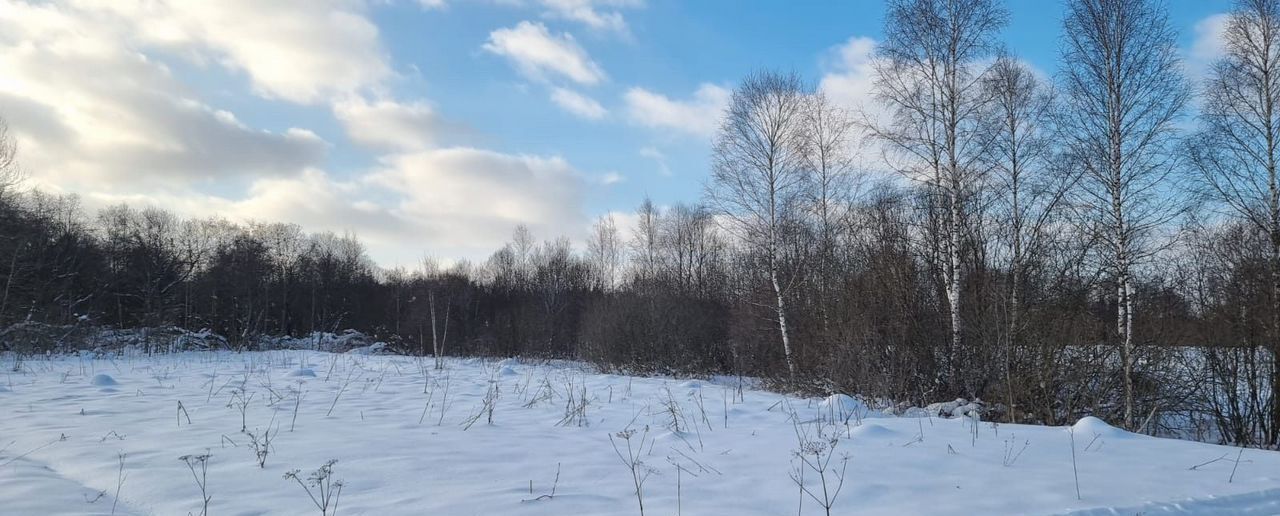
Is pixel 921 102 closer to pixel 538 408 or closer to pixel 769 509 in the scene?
pixel 538 408

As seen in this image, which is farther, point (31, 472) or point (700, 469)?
point (700, 469)

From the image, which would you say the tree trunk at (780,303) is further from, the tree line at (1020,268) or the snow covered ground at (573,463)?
the snow covered ground at (573,463)

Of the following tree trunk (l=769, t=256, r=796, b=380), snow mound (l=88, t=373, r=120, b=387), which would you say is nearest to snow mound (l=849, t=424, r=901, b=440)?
tree trunk (l=769, t=256, r=796, b=380)

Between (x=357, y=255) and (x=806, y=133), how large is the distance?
4993 cm

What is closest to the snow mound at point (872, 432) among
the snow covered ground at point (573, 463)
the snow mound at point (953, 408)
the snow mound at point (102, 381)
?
the snow covered ground at point (573, 463)

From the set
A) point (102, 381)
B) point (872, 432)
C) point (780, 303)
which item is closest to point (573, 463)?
point (872, 432)

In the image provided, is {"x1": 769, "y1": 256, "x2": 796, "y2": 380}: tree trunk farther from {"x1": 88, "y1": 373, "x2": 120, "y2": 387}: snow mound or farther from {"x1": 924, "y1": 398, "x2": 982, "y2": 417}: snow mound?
{"x1": 88, "y1": 373, "x2": 120, "y2": 387}: snow mound

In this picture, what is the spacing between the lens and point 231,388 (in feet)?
27.3

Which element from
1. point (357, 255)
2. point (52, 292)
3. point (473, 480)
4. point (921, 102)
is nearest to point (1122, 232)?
point (921, 102)

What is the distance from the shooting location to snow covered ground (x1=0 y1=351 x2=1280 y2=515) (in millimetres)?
3424

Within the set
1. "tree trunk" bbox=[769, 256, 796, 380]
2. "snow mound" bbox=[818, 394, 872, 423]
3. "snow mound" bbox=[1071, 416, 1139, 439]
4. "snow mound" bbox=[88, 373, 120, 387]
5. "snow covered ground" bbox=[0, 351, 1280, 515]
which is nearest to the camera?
"snow covered ground" bbox=[0, 351, 1280, 515]

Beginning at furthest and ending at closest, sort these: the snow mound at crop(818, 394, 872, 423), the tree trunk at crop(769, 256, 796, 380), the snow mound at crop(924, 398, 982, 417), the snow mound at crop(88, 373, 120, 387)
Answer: the tree trunk at crop(769, 256, 796, 380)
the snow mound at crop(924, 398, 982, 417)
the snow mound at crop(88, 373, 120, 387)
the snow mound at crop(818, 394, 872, 423)

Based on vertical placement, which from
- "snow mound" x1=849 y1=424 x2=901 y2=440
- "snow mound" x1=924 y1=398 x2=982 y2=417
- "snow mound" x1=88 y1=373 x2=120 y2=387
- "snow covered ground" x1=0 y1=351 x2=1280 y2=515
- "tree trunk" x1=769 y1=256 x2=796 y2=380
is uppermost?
"tree trunk" x1=769 y1=256 x2=796 y2=380

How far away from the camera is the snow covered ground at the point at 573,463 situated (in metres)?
3.42
